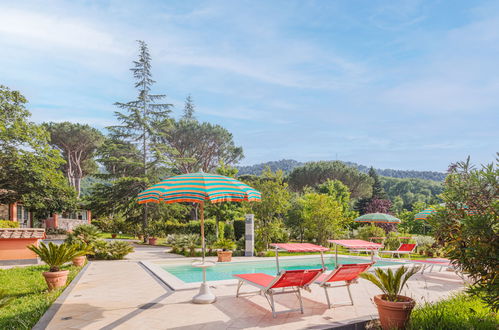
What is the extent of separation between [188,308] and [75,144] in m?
36.5

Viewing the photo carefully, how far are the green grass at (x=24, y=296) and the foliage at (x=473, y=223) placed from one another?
5.04 m

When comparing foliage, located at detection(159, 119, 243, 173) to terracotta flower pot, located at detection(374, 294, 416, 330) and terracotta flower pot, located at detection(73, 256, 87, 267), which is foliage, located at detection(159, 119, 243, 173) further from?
terracotta flower pot, located at detection(374, 294, 416, 330)

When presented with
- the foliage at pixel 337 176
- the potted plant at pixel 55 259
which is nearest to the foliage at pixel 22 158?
the potted plant at pixel 55 259

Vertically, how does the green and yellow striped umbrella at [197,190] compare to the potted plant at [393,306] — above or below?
above

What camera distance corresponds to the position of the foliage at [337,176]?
41125mm

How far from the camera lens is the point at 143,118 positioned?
2694 centimetres

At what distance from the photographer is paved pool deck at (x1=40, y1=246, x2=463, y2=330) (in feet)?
15.7

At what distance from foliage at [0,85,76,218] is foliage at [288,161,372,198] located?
93.2 feet

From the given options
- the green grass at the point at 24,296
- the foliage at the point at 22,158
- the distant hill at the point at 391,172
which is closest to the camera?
the green grass at the point at 24,296

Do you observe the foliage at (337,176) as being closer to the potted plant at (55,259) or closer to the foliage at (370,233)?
the foliage at (370,233)

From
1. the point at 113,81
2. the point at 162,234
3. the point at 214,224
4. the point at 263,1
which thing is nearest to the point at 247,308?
the point at 263,1

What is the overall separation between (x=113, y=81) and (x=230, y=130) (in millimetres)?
27995

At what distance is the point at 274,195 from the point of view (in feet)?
58.3

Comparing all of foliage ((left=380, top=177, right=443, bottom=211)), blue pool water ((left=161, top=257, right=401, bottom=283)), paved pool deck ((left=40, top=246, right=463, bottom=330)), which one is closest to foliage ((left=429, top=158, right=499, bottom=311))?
paved pool deck ((left=40, top=246, right=463, bottom=330))
